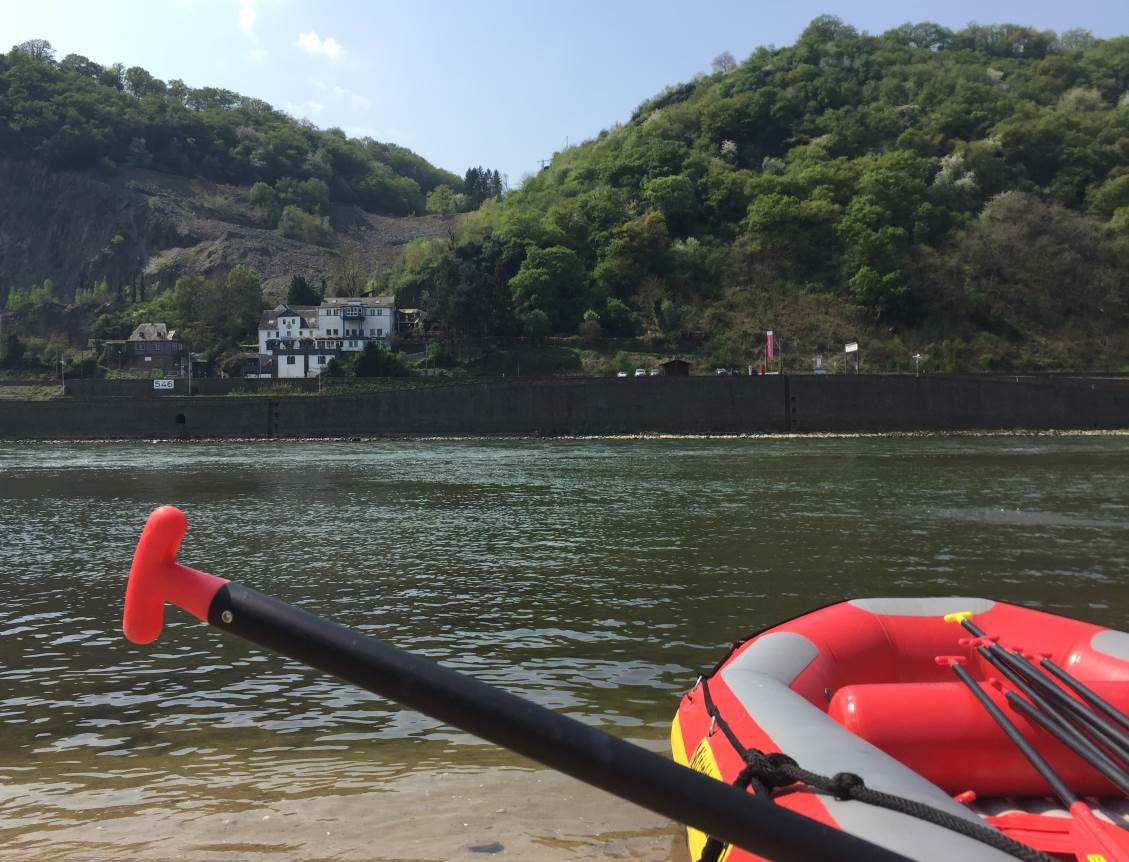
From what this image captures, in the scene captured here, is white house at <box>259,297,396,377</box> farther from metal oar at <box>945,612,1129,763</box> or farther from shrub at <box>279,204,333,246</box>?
metal oar at <box>945,612,1129,763</box>

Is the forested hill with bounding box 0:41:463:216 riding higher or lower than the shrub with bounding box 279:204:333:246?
higher

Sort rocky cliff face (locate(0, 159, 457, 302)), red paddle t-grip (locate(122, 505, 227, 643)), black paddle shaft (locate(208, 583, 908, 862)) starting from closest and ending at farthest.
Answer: black paddle shaft (locate(208, 583, 908, 862))
red paddle t-grip (locate(122, 505, 227, 643))
rocky cliff face (locate(0, 159, 457, 302))

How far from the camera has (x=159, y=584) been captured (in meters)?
1.62

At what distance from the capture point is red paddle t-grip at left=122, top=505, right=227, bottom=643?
1.57 metres

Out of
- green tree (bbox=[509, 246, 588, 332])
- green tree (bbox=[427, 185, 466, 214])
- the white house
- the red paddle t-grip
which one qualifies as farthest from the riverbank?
green tree (bbox=[427, 185, 466, 214])

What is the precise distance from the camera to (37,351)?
3339 inches

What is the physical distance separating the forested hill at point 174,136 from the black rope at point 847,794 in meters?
148

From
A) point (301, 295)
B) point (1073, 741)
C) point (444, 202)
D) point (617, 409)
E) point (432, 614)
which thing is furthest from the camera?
point (444, 202)

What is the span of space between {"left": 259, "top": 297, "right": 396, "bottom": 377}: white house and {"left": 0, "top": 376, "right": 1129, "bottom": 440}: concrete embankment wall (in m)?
23.2

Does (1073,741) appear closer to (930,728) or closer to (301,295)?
(930,728)

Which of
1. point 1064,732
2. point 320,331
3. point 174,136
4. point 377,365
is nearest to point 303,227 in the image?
point 174,136

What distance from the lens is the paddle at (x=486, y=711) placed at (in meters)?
1.42

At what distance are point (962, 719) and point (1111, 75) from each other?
11676 centimetres

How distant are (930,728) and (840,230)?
2886 inches
